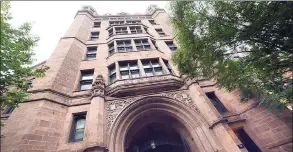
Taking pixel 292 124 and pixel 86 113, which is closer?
pixel 292 124

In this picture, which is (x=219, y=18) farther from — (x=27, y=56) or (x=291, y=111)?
(x=27, y=56)

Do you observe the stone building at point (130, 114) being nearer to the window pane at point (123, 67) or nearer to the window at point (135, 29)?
the window pane at point (123, 67)

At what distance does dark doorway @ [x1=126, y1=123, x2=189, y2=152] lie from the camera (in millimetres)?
9289

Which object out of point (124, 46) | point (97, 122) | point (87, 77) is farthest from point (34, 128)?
point (124, 46)

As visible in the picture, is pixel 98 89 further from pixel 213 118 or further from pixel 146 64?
pixel 213 118

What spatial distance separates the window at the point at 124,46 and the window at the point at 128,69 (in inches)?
77.9

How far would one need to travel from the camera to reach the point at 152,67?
36.8 ft

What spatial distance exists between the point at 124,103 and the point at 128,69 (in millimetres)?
3002

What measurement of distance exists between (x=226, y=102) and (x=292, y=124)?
3.07 meters

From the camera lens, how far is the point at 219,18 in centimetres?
677

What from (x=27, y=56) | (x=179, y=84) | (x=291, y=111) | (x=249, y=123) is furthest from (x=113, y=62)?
(x=291, y=111)

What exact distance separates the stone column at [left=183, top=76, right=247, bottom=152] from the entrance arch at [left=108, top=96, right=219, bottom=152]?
1.42 ft

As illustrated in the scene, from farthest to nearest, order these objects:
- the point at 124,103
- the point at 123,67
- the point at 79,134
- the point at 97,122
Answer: the point at 123,67 < the point at 124,103 < the point at 79,134 < the point at 97,122

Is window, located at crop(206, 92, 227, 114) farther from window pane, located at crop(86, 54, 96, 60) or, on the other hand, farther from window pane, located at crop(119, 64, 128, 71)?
window pane, located at crop(86, 54, 96, 60)
